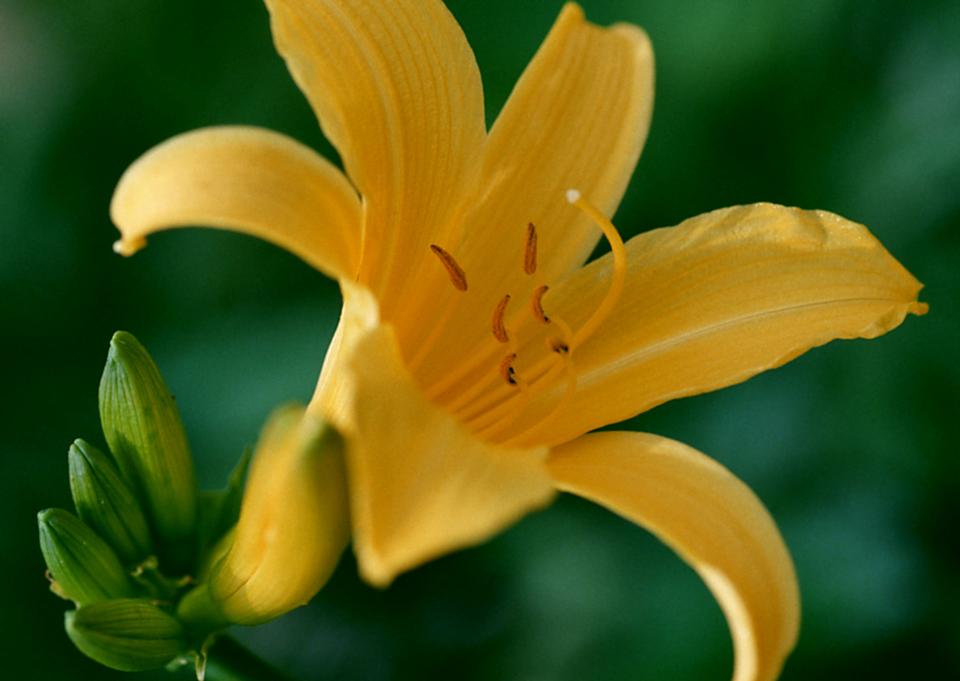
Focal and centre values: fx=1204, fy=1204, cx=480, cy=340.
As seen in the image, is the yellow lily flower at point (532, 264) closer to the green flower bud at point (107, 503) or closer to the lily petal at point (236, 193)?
the lily petal at point (236, 193)

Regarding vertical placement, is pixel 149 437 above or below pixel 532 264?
below

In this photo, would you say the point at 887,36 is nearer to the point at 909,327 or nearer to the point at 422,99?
the point at 909,327

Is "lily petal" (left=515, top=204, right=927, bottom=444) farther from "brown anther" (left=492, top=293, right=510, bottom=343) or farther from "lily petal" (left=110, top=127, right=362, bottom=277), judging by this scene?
"lily petal" (left=110, top=127, right=362, bottom=277)

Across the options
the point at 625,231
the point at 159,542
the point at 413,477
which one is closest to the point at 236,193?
the point at 413,477

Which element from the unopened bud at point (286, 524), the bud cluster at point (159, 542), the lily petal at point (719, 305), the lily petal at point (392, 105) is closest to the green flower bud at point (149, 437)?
the bud cluster at point (159, 542)

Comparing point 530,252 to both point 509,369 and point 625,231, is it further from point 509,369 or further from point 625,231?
point 625,231

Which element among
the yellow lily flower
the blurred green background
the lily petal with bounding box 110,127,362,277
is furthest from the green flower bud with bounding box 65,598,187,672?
the blurred green background
